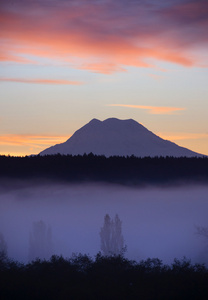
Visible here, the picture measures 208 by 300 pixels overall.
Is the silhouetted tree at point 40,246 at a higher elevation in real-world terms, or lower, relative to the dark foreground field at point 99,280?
lower

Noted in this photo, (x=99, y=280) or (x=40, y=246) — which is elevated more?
(x=99, y=280)

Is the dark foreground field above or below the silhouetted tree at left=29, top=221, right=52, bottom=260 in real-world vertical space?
above

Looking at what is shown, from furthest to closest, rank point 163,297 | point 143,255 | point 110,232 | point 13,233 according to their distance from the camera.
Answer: point 13,233
point 143,255
point 110,232
point 163,297

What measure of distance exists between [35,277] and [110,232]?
85.4 m

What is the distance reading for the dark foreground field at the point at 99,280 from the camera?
6456 centimetres

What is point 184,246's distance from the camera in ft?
582

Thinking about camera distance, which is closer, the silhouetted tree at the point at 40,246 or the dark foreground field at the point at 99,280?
the dark foreground field at the point at 99,280

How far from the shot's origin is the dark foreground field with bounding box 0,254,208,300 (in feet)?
212

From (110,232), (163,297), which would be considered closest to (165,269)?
(163,297)

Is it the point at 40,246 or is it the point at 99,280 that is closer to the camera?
the point at 99,280

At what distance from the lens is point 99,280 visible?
2874 inches

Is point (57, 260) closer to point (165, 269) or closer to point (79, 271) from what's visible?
point (79, 271)

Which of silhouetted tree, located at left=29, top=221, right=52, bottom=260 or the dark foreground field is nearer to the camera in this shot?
the dark foreground field

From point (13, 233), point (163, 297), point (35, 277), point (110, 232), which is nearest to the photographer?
point (163, 297)
